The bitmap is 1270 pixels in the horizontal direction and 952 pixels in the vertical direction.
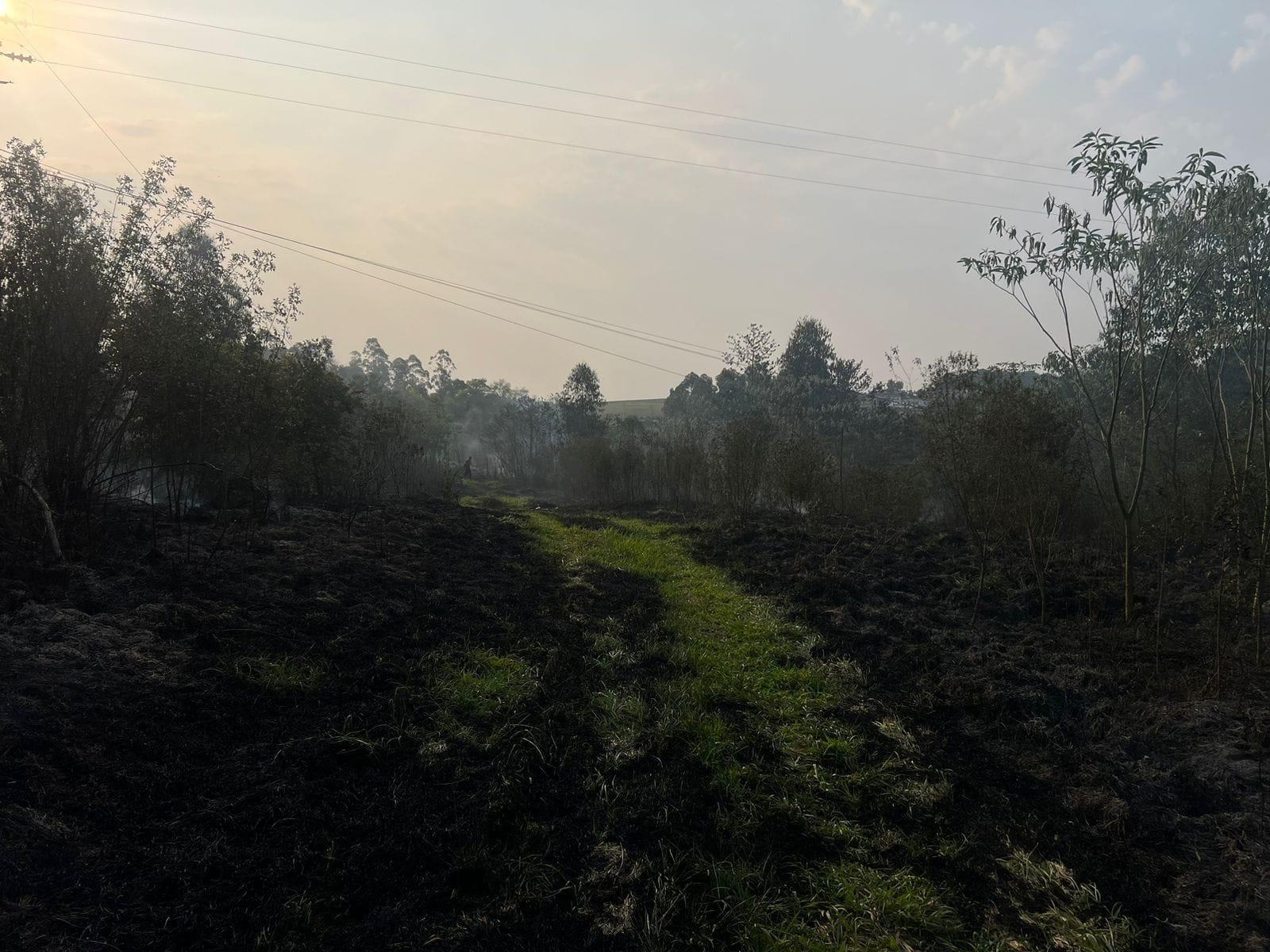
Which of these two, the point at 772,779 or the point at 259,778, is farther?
the point at 772,779

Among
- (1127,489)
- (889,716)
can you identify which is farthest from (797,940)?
(1127,489)

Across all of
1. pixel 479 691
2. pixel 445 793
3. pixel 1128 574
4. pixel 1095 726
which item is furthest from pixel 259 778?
pixel 1128 574

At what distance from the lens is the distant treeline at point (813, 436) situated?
23.9 ft

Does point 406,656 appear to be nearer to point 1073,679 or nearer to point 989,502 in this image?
point 1073,679

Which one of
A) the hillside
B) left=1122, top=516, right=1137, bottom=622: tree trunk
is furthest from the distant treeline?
the hillside

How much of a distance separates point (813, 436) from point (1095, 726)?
45.0 feet

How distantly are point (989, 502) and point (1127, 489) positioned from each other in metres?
6.62

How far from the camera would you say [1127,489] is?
13656 mm

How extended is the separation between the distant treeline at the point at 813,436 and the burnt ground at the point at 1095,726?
50 centimetres

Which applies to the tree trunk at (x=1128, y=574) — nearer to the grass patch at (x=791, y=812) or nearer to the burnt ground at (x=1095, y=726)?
the burnt ground at (x=1095, y=726)

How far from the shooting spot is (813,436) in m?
18.7

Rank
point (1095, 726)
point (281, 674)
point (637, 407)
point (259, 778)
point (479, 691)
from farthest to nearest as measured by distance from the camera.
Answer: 1. point (637, 407)
2. point (479, 691)
3. point (281, 674)
4. point (1095, 726)
5. point (259, 778)

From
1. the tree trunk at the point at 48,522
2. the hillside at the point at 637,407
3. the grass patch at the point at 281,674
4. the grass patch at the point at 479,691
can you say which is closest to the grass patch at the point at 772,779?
the grass patch at the point at 479,691

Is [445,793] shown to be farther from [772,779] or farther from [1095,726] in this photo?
[1095,726]
